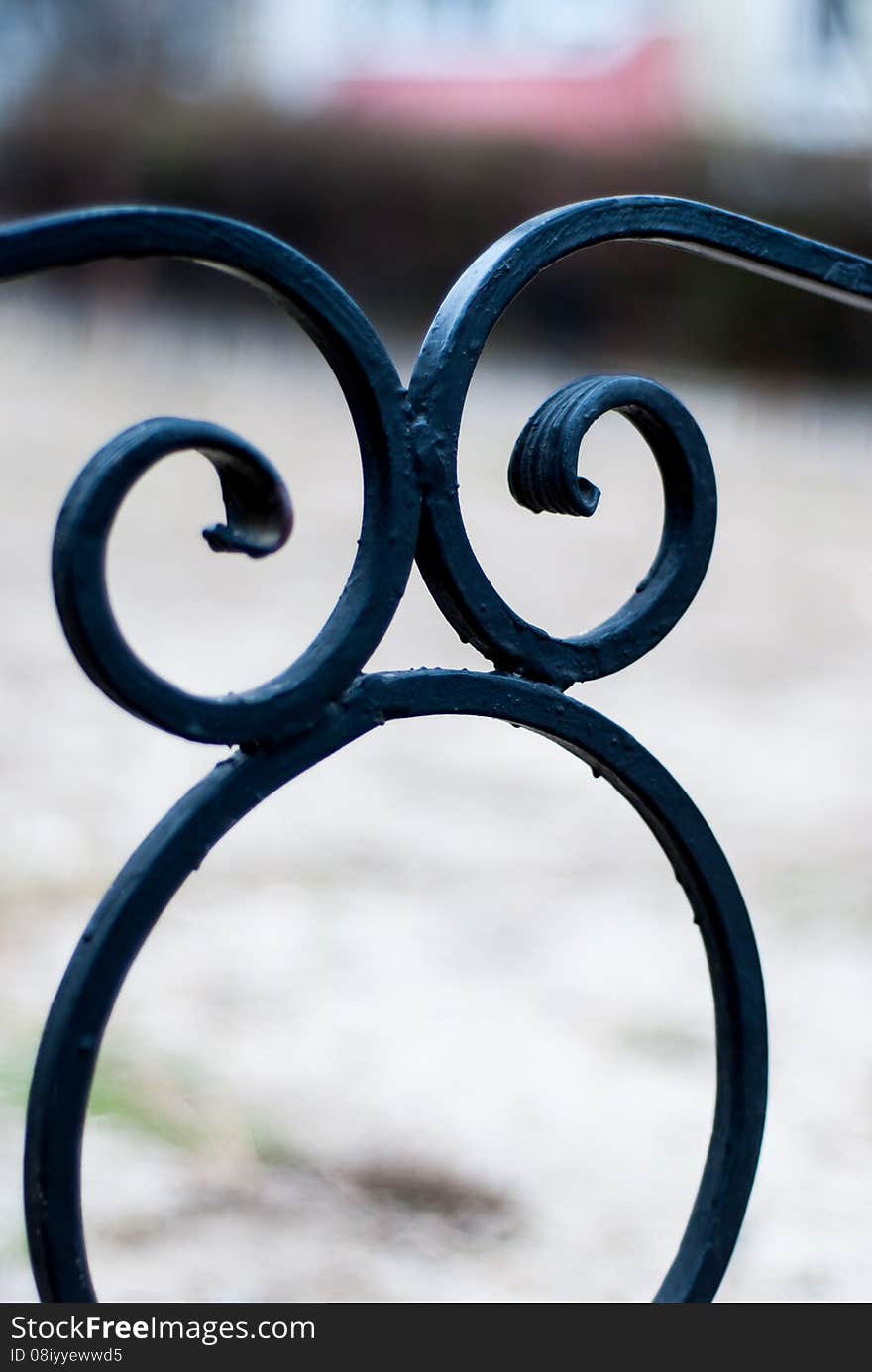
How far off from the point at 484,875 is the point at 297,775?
6.38ft

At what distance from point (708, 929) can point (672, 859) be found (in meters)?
0.05

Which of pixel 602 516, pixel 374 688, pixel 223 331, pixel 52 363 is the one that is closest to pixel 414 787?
pixel 374 688

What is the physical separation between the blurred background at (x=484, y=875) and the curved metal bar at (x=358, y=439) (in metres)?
0.95

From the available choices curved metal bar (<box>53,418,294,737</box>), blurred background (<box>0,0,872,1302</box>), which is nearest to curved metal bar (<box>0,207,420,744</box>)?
curved metal bar (<box>53,418,294,737</box>)

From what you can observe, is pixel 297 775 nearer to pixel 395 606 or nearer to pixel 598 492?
pixel 395 606

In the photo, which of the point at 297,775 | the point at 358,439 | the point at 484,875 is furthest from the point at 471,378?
the point at 484,875

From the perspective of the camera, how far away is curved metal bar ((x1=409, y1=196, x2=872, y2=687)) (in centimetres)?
67

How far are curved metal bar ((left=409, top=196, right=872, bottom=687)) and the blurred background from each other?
91 centimetres

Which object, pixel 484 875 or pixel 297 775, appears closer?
pixel 297 775

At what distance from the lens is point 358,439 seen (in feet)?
2.10

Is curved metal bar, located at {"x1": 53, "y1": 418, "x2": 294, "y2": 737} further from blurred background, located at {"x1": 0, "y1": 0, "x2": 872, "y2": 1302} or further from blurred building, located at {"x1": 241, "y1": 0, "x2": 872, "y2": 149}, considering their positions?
blurred building, located at {"x1": 241, "y1": 0, "x2": 872, "y2": 149}

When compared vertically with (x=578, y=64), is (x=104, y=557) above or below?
below

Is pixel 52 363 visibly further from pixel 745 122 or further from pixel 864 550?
pixel 864 550

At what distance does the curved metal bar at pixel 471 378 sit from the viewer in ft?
2.19
